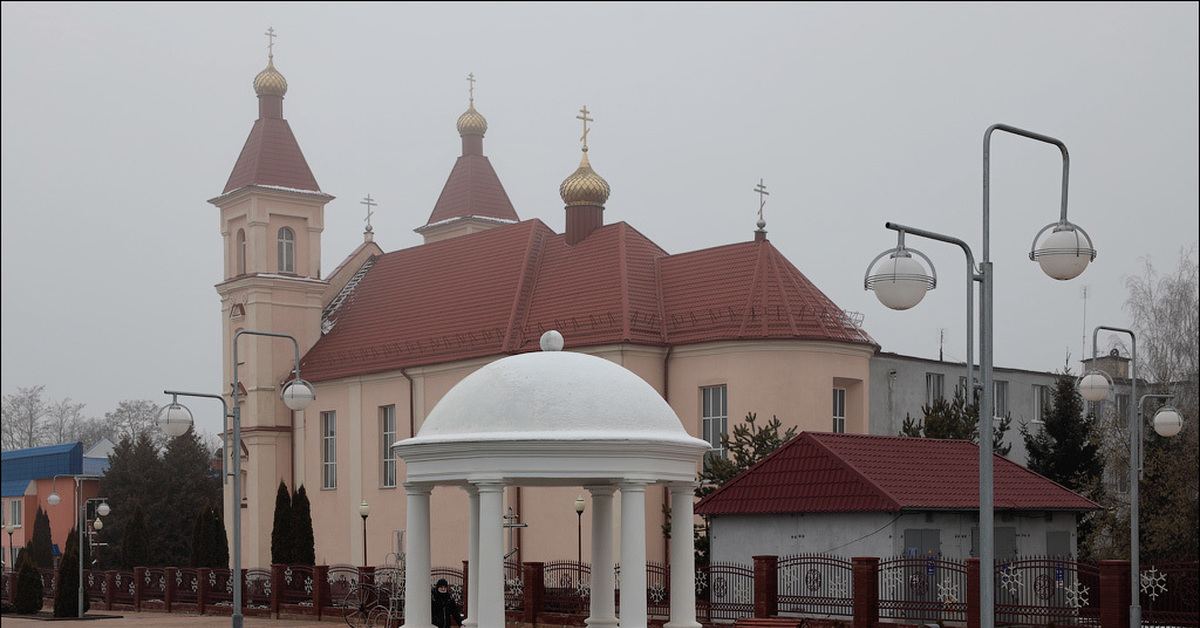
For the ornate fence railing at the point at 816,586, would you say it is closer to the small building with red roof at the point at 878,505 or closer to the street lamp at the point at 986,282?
the small building with red roof at the point at 878,505

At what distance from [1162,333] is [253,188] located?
30.1 metres

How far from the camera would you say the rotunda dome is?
17906 mm

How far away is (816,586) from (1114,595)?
5.65 m

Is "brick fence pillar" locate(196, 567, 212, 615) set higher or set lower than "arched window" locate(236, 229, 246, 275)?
lower

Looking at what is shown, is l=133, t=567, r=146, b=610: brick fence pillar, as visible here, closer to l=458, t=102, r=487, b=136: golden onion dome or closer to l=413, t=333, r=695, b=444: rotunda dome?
l=458, t=102, r=487, b=136: golden onion dome

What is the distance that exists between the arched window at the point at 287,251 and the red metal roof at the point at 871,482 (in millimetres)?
26400

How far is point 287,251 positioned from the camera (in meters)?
54.1

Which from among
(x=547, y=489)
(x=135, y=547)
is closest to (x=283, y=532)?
(x=135, y=547)

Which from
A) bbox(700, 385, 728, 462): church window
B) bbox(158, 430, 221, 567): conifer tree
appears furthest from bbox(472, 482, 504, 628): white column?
bbox(158, 430, 221, 567): conifer tree

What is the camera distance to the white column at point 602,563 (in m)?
20.6

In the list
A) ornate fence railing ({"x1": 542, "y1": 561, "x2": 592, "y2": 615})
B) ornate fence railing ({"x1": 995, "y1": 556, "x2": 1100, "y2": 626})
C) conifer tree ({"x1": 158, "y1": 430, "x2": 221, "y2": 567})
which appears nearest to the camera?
ornate fence railing ({"x1": 995, "y1": 556, "x2": 1100, "y2": 626})

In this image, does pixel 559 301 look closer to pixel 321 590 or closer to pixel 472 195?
pixel 321 590

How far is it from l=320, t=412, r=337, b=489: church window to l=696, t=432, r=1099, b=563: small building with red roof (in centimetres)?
2252

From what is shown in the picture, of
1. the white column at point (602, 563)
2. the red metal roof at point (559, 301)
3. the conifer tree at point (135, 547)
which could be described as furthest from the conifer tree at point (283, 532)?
the white column at point (602, 563)
